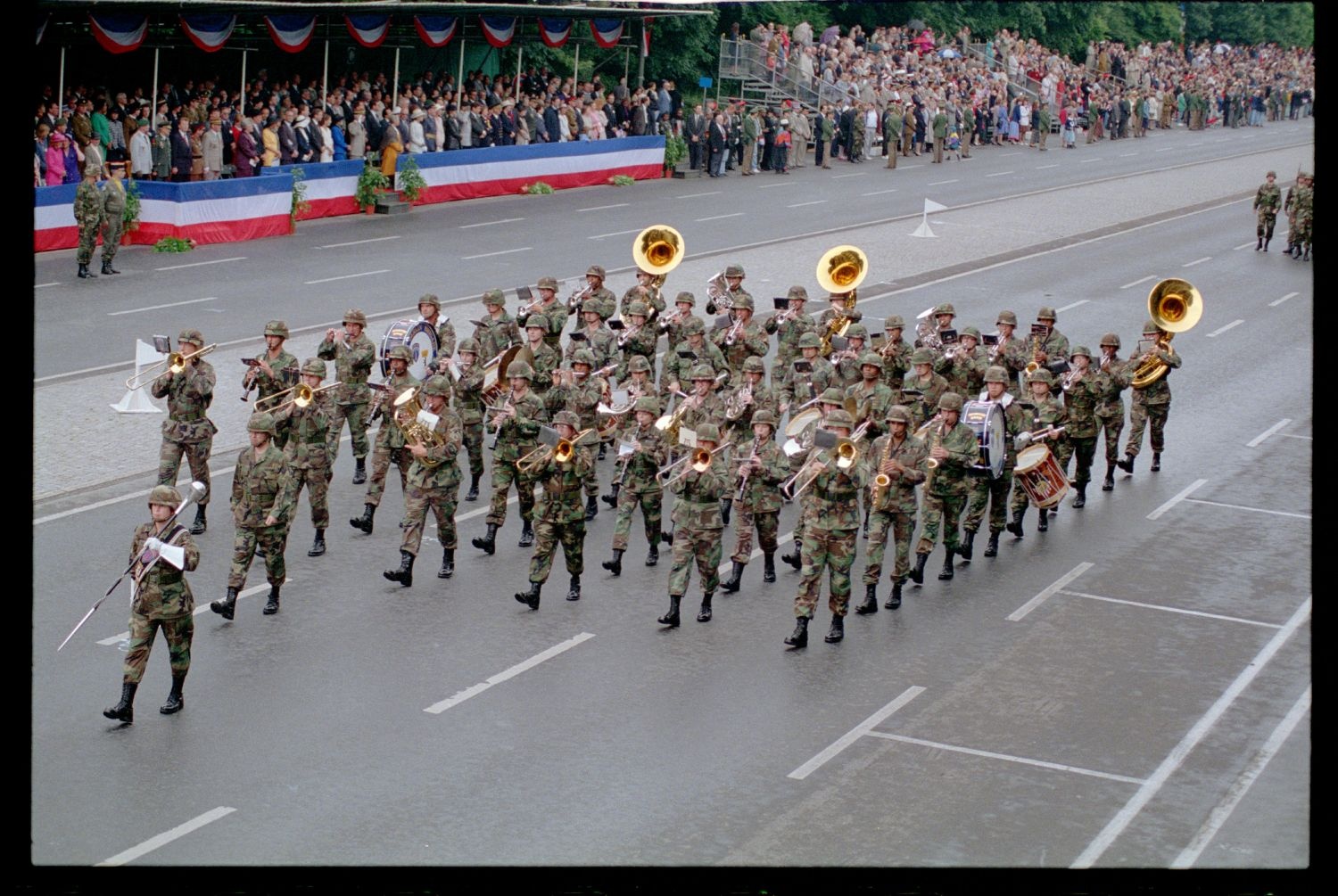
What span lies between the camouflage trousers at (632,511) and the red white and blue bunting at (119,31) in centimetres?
1912

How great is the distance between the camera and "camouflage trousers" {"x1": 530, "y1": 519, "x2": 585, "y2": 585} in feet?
52.6

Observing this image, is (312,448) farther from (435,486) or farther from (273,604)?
(273,604)

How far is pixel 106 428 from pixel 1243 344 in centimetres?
1778

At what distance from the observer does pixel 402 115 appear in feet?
128

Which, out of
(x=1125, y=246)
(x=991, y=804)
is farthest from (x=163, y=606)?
(x=1125, y=246)

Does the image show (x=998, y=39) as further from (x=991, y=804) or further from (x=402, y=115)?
(x=991, y=804)

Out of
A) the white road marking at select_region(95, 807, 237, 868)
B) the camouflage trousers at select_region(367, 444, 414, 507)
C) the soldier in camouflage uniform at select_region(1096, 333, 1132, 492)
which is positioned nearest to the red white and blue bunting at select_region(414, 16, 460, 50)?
the soldier in camouflage uniform at select_region(1096, 333, 1132, 492)

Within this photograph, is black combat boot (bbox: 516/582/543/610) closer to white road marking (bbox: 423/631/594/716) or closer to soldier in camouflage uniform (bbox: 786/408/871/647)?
white road marking (bbox: 423/631/594/716)

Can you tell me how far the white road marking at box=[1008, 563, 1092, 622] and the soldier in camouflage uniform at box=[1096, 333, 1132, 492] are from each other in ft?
8.40

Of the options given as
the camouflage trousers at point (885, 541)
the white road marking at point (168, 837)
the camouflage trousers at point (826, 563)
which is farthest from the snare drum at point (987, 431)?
the white road marking at point (168, 837)

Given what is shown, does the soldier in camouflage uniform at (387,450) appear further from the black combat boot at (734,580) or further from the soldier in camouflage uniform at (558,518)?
the black combat boot at (734,580)

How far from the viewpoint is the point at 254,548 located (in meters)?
15.3

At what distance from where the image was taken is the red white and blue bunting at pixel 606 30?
4716 centimetres

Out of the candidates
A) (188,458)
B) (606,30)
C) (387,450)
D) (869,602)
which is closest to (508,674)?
(869,602)
